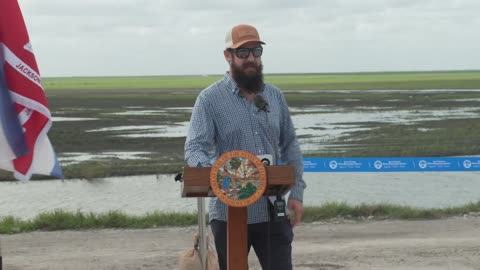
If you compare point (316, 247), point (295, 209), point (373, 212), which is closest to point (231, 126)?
point (295, 209)

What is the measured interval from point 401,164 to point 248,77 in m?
8.05

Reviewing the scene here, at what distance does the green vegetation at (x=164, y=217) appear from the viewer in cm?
980

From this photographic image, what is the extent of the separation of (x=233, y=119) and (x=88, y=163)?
18.0 m

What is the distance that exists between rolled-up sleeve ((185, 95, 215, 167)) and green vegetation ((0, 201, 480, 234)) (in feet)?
18.6

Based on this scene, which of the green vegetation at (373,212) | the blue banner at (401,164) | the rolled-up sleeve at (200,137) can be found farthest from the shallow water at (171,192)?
the rolled-up sleeve at (200,137)

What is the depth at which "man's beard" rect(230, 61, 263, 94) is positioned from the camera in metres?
4.25

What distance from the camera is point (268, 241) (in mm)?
4352

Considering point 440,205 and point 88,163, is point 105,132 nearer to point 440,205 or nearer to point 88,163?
point 88,163

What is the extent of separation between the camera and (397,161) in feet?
39.0

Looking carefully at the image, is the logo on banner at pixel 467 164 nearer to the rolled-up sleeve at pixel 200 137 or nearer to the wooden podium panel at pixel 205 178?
the rolled-up sleeve at pixel 200 137

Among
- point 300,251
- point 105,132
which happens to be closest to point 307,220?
point 300,251

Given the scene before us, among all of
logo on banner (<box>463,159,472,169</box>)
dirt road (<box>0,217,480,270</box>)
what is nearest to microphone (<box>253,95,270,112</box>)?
dirt road (<box>0,217,480,270</box>)

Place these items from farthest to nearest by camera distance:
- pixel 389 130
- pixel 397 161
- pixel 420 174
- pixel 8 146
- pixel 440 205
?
pixel 389 130
pixel 420 174
pixel 440 205
pixel 397 161
pixel 8 146

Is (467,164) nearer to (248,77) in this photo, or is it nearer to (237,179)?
(248,77)
